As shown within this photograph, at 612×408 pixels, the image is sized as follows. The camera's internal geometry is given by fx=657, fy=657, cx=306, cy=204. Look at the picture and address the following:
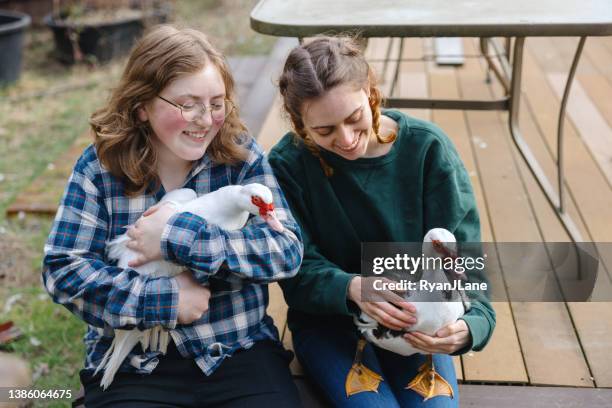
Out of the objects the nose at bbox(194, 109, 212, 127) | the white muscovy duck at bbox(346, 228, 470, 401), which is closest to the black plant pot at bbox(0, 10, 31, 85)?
the nose at bbox(194, 109, 212, 127)

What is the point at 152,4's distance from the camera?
6.34m

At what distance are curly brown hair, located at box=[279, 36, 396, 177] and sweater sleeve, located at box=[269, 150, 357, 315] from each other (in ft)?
0.59

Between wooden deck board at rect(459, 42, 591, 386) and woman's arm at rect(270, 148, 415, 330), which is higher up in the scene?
woman's arm at rect(270, 148, 415, 330)

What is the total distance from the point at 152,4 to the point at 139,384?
17.6 ft

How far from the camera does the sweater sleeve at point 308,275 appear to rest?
1.73 m

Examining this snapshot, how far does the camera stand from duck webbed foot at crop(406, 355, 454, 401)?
1.70 m

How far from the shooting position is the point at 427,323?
5.20ft

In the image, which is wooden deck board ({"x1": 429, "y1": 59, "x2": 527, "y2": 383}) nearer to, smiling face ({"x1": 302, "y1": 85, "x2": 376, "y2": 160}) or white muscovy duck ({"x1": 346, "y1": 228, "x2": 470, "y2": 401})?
white muscovy duck ({"x1": 346, "y1": 228, "x2": 470, "y2": 401})

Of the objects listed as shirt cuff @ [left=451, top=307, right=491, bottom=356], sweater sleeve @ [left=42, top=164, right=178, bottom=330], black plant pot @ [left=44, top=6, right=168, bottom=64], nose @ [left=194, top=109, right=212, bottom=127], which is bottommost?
black plant pot @ [left=44, top=6, right=168, bottom=64]

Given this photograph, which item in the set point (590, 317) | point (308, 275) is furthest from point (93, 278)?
point (590, 317)

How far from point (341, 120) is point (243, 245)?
15.4 inches

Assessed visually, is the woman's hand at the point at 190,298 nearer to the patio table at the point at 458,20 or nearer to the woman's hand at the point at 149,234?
the woman's hand at the point at 149,234

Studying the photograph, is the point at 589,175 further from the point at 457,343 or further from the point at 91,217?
the point at 91,217

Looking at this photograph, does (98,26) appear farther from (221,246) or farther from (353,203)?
(221,246)
